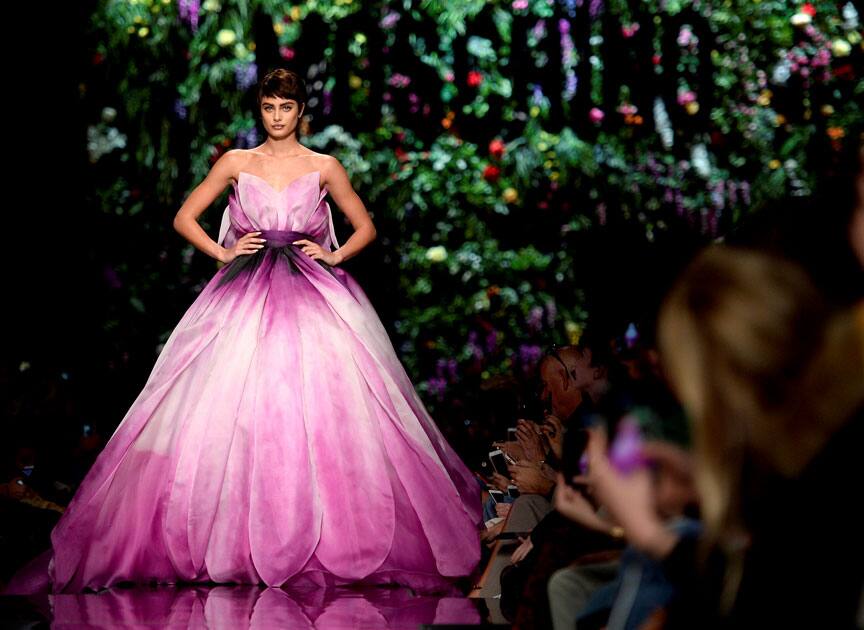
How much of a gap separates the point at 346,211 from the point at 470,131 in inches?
Answer: 114

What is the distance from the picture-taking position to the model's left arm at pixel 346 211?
16.5ft

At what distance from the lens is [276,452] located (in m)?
4.58

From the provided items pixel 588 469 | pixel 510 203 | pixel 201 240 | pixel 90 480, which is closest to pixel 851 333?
pixel 588 469

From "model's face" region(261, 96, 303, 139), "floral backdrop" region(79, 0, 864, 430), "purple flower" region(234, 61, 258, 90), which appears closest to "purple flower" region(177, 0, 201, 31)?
"floral backdrop" region(79, 0, 864, 430)

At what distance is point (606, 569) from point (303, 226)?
2774mm

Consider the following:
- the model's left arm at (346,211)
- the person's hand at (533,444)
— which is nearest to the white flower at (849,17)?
the model's left arm at (346,211)


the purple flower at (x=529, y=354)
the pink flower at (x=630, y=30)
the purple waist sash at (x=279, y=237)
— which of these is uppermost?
the pink flower at (x=630, y=30)

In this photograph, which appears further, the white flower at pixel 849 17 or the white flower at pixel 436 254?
the white flower at pixel 849 17

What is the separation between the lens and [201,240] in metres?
5.13

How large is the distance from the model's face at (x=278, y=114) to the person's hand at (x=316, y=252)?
40 cm

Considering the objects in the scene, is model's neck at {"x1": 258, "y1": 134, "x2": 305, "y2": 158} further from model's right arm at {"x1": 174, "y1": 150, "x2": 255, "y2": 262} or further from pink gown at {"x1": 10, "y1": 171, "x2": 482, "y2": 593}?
pink gown at {"x1": 10, "y1": 171, "x2": 482, "y2": 593}

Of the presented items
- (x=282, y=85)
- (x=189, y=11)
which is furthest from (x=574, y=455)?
(x=189, y=11)

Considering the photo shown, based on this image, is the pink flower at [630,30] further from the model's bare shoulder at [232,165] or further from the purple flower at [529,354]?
the model's bare shoulder at [232,165]

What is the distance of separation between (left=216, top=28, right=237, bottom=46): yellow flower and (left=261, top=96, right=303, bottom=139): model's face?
2790 mm
